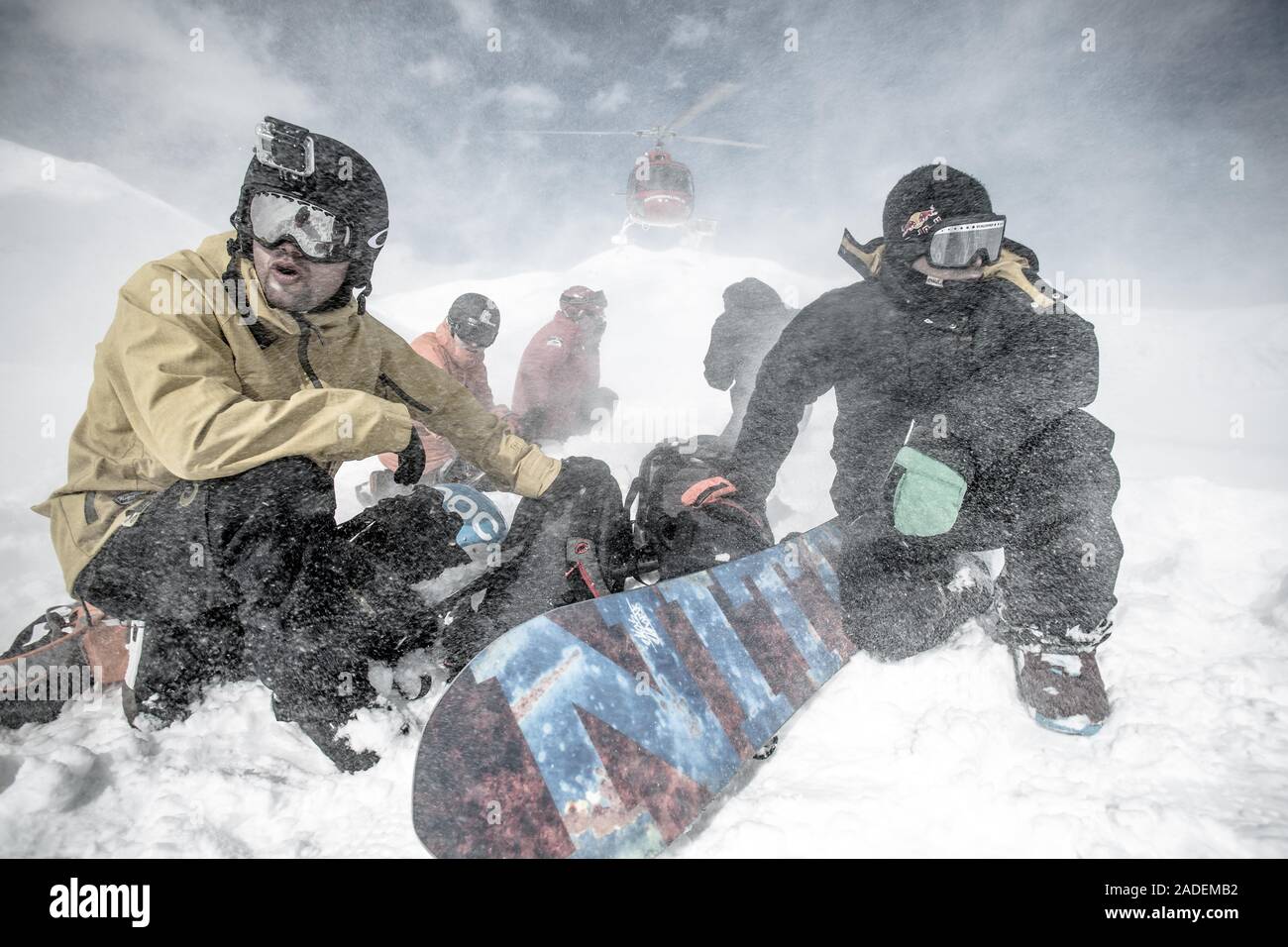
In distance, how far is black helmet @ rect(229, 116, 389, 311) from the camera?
1.77 meters

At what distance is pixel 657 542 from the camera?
7.93ft

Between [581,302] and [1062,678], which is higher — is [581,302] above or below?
above

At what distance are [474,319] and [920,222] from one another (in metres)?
4.00

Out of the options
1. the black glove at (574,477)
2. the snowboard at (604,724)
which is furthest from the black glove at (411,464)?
the snowboard at (604,724)

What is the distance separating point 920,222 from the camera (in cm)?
212

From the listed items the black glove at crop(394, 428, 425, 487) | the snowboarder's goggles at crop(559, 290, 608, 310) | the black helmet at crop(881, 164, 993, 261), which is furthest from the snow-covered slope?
the black helmet at crop(881, 164, 993, 261)

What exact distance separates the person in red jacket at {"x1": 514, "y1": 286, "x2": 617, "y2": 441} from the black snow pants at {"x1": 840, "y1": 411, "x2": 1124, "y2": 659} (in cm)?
478

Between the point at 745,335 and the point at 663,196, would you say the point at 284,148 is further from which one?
the point at 663,196

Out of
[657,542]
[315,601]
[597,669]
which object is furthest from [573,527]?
[315,601]

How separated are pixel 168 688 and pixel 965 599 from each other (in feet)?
10.3

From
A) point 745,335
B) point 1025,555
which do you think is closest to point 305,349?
point 1025,555

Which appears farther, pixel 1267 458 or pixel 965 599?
pixel 1267 458

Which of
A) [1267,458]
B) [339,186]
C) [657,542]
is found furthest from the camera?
[1267,458]
